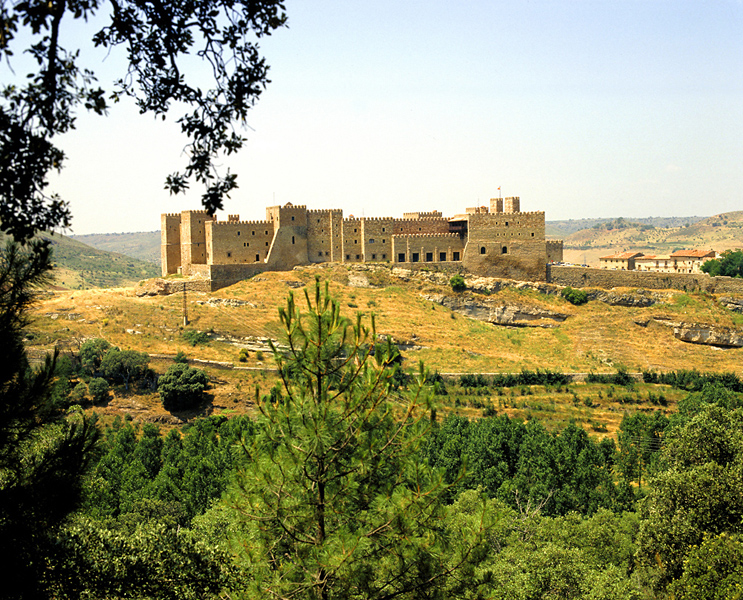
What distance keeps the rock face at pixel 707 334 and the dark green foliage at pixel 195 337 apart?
98.4 ft

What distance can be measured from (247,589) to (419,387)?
3653mm

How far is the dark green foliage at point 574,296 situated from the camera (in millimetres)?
48688

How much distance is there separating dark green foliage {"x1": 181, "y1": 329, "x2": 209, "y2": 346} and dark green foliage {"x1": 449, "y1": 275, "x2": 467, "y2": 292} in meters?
16.7

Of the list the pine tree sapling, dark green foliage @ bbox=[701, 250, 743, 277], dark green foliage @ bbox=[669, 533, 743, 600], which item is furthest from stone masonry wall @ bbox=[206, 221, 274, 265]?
dark green foliage @ bbox=[701, 250, 743, 277]

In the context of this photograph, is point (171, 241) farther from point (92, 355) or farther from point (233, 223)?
point (92, 355)

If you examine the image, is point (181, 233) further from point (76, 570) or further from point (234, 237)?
point (76, 570)

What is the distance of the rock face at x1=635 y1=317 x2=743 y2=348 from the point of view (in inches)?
1794

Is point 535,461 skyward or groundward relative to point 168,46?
groundward

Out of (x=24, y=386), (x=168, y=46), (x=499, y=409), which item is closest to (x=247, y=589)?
(x=24, y=386)

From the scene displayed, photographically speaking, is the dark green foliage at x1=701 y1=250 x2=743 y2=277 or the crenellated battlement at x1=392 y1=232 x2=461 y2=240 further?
the dark green foliage at x1=701 y1=250 x2=743 y2=277

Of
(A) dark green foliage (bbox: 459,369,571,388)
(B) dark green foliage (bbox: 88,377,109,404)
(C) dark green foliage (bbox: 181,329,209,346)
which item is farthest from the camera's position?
(C) dark green foliage (bbox: 181,329,209,346)

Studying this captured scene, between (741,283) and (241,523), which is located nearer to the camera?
(241,523)

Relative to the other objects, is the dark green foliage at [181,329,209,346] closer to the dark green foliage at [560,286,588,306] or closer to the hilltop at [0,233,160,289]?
the dark green foliage at [560,286,588,306]

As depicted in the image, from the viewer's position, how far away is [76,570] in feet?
26.0
